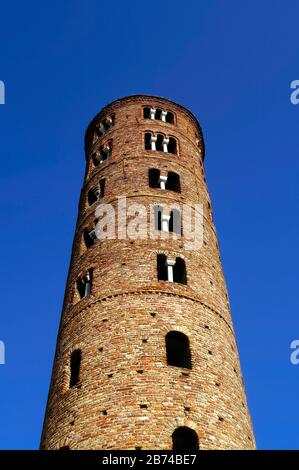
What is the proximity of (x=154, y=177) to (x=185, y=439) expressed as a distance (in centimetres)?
1046

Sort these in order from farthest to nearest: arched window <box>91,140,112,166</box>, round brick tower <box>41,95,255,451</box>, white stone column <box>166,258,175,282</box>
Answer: arched window <box>91,140,112,166</box> → white stone column <box>166,258,175,282</box> → round brick tower <box>41,95,255,451</box>

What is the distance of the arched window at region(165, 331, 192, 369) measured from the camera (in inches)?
594

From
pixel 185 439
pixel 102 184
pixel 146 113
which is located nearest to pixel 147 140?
pixel 146 113

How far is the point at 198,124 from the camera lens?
27203 mm

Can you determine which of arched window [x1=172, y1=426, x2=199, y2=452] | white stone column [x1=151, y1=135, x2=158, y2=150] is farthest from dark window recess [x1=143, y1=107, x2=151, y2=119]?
arched window [x1=172, y1=426, x2=199, y2=452]

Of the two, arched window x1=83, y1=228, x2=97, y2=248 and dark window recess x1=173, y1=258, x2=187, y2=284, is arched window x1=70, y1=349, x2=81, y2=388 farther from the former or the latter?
arched window x1=83, y1=228, x2=97, y2=248

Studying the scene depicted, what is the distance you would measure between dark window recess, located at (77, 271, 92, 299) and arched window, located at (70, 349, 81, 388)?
2.29 m

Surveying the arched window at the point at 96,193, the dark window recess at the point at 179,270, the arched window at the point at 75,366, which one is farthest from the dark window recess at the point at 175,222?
the arched window at the point at 75,366

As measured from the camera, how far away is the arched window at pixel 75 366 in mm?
15414
